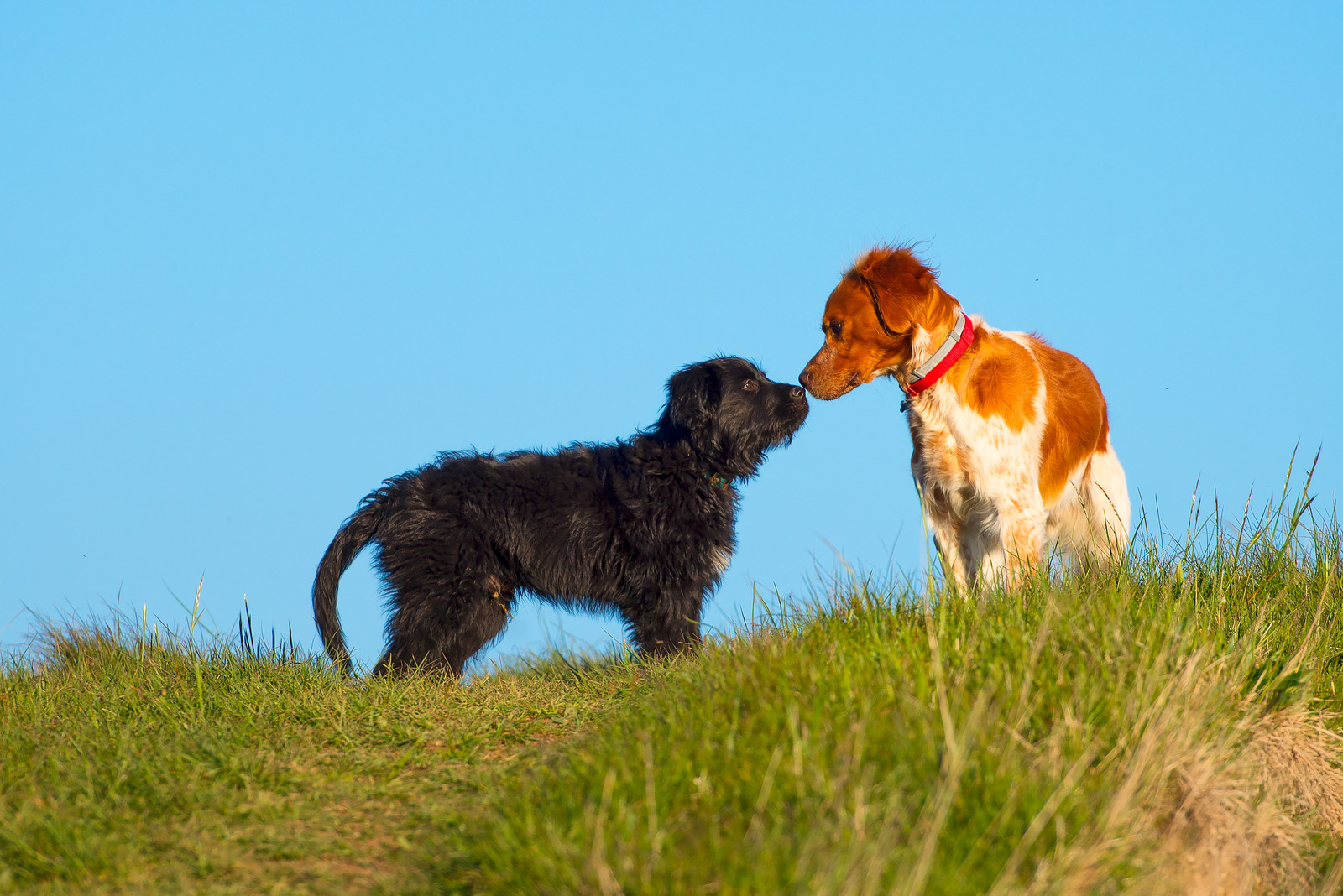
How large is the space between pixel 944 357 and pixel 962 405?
0.88 feet

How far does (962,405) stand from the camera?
5570 millimetres

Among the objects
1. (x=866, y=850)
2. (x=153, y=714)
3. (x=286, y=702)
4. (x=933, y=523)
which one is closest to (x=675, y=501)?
(x=933, y=523)

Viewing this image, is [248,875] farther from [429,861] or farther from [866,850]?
[866,850]

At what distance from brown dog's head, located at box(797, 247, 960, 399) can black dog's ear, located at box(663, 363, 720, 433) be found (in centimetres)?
82

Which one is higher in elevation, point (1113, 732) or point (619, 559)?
point (619, 559)

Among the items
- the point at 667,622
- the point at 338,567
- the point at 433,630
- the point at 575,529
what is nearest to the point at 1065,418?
the point at 667,622

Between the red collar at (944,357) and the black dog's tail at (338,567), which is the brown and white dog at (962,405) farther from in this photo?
the black dog's tail at (338,567)

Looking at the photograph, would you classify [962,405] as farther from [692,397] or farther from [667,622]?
[667,622]

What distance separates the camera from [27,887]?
10.9 ft

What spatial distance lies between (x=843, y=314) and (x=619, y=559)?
1.99 meters

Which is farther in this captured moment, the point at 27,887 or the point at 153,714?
the point at 153,714

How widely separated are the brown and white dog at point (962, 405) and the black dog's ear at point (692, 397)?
0.81 metres

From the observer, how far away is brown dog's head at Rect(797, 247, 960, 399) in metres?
5.58

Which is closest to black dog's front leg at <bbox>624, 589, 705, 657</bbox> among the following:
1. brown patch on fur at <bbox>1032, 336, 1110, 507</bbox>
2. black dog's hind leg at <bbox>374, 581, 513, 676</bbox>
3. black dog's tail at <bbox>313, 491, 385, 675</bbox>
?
black dog's hind leg at <bbox>374, 581, 513, 676</bbox>
